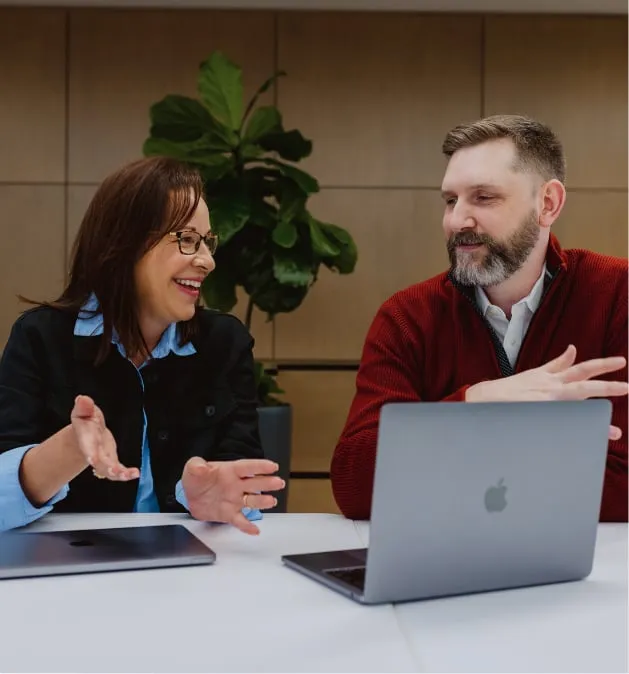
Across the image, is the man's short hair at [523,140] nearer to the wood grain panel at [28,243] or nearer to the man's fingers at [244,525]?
the man's fingers at [244,525]

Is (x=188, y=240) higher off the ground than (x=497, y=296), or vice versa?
(x=188, y=240)

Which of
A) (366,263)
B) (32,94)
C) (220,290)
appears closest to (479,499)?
(220,290)

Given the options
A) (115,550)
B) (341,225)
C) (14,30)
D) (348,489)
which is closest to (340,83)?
(341,225)

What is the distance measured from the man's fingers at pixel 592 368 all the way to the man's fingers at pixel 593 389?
→ 14 millimetres

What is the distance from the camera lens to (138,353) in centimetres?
197

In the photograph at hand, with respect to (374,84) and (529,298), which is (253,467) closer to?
(529,298)

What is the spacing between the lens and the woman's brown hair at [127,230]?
1.93 metres

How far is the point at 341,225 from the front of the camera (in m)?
4.77

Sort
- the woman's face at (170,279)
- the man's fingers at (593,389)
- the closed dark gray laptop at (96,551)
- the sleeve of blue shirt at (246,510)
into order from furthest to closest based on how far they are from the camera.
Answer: the woman's face at (170,279) → the sleeve of blue shirt at (246,510) → the man's fingers at (593,389) → the closed dark gray laptop at (96,551)

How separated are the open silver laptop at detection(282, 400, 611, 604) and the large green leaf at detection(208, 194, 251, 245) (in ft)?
8.40

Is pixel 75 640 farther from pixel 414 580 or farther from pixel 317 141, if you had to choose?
pixel 317 141

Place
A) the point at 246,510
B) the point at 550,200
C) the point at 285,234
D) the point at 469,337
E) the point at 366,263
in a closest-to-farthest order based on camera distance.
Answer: the point at 246,510, the point at 469,337, the point at 550,200, the point at 285,234, the point at 366,263

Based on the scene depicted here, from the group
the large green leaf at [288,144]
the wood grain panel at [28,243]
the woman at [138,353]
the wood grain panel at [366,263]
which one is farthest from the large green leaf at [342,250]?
the woman at [138,353]

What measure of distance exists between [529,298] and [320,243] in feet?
5.88
